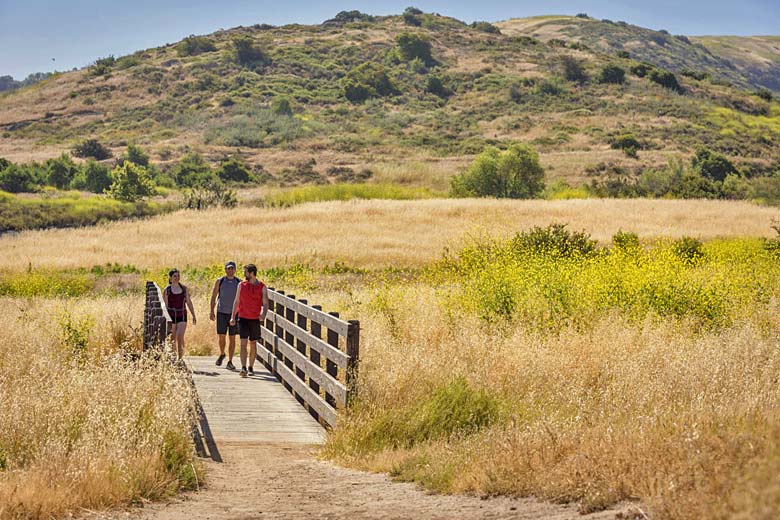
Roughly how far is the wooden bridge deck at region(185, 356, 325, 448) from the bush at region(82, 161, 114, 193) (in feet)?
207

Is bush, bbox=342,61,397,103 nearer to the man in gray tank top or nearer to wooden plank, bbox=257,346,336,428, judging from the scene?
the man in gray tank top

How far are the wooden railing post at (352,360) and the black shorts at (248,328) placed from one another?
473 cm

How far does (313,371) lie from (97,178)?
6750 centimetres

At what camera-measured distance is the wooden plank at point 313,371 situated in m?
10.2

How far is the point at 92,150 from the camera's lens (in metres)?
86.9

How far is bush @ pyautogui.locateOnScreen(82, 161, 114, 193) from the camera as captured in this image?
73.9m

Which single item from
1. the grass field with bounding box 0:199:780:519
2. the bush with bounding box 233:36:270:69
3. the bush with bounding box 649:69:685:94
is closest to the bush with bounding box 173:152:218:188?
the bush with bounding box 233:36:270:69

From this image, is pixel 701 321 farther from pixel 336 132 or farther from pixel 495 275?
pixel 336 132

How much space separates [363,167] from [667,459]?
7582cm

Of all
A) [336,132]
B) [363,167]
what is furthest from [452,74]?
[363,167]

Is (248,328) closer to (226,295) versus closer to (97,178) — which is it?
(226,295)

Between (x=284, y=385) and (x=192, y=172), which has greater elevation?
(x=192, y=172)

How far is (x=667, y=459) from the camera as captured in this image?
5.91 m

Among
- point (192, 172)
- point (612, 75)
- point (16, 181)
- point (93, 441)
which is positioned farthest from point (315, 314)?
point (612, 75)
